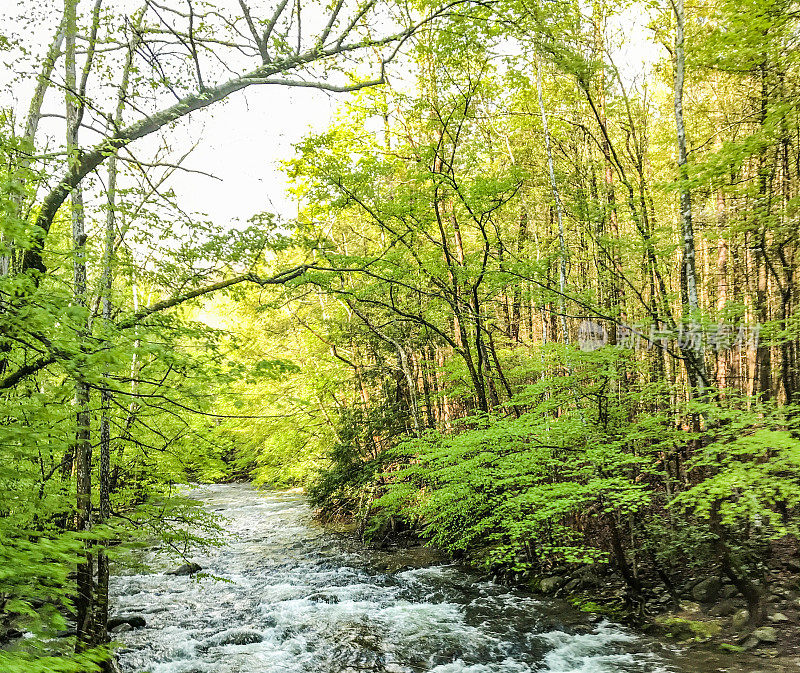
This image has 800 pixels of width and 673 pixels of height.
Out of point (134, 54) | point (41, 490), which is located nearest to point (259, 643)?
point (41, 490)

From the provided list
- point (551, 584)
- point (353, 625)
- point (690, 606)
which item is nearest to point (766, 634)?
point (690, 606)

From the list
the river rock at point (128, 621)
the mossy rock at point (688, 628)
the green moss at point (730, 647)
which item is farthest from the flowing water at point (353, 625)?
the green moss at point (730, 647)

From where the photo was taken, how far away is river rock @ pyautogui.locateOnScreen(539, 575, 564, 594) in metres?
8.70

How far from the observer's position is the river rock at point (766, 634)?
18.9 ft

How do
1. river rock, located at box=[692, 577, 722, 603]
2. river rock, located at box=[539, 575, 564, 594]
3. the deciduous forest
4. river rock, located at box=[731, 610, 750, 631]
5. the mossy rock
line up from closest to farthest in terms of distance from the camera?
the deciduous forest, river rock, located at box=[731, 610, 750, 631], the mossy rock, river rock, located at box=[692, 577, 722, 603], river rock, located at box=[539, 575, 564, 594]

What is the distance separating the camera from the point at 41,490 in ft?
19.0

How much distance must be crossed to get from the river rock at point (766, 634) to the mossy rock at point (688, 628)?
47cm

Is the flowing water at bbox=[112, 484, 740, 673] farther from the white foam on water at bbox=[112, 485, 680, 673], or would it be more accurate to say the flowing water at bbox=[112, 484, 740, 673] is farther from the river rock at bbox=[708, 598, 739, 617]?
the river rock at bbox=[708, 598, 739, 617]

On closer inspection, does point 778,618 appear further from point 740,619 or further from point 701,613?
point 701,613

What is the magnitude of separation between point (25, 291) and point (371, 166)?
23.4 feet

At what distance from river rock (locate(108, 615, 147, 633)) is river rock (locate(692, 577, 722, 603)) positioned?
8.70 meters

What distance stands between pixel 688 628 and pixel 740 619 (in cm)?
62

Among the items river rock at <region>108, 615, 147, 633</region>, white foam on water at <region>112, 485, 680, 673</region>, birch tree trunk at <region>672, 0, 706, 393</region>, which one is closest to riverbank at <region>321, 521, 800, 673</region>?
white foam on water at <region>112, 485, 680, 673</region>

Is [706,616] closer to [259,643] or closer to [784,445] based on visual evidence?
[784,445]
